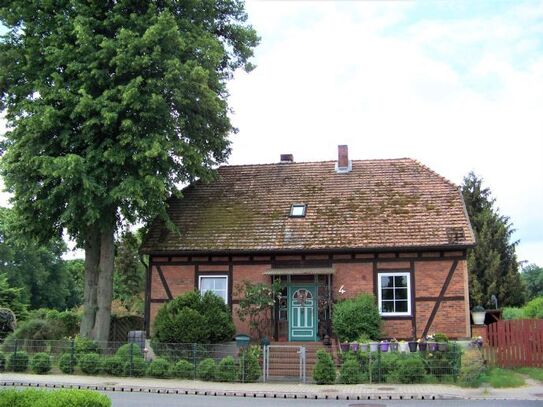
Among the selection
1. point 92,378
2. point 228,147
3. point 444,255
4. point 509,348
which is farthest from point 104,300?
point 509,348

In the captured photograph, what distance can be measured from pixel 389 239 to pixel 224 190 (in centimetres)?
780

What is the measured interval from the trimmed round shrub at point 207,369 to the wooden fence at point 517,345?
8.24m

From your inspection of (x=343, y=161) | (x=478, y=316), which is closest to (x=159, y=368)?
(x=478, y=316)

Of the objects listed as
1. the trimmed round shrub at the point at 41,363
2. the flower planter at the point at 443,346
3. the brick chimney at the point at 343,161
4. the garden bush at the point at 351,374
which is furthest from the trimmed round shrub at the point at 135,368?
the brick chimney at the point at 343,161

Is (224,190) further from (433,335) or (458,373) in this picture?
(458,373)

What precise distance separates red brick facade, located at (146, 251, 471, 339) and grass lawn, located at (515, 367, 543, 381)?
2.50 metres

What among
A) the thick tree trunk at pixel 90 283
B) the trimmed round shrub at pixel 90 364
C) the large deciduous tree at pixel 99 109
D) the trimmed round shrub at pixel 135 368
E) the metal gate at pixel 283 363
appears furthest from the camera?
the thick tree trunk at pixel 90 283

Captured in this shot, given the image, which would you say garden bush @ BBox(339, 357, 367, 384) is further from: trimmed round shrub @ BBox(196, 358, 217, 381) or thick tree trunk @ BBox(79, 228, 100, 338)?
thick tree trunk @ BBox(79, 228, 100, 338)

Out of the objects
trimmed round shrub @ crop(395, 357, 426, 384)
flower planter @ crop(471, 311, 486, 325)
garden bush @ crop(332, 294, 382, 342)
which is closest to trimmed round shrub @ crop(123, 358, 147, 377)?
garden bush @ crop(332, 294, 382, 342)

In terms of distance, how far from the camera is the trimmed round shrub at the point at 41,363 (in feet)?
62.8

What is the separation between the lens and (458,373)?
16.6 m

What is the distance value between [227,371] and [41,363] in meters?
6.16

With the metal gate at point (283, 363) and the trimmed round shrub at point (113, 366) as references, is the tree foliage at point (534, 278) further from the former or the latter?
→ the trimmed round shrub at point (113, 366)

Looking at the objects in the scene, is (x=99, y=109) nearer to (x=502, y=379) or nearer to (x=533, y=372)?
(x=502, y=379)
